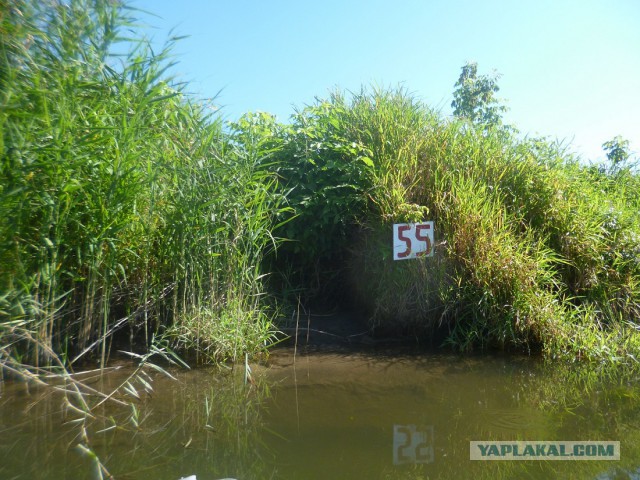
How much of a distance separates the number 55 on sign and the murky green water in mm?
1073

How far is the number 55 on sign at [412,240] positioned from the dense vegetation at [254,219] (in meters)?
0.12

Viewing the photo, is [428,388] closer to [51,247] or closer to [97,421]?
[97,421]

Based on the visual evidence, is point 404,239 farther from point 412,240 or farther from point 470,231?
point 470,231

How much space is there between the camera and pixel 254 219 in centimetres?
439

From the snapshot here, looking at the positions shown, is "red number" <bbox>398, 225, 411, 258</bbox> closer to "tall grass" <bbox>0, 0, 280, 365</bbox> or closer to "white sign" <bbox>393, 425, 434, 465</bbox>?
"tall grass" <bbox>0, 0, 280, 365</bbox>

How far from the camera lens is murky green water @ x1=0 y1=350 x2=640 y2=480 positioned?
2.60 metres

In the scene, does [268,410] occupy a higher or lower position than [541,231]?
lower

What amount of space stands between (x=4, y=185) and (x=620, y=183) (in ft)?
24.5

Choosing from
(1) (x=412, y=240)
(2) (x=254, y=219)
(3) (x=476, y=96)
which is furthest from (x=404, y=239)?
(3) (x=476, y=96)

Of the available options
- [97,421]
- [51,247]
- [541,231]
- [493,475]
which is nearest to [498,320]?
[541,231]

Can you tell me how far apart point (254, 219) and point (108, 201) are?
123cm

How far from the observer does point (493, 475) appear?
2.56 metres
